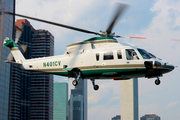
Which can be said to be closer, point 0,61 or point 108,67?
point 108,67

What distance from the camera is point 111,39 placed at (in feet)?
130

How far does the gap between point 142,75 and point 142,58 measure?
7.43 ft

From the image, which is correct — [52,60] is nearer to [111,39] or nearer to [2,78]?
[111,39]

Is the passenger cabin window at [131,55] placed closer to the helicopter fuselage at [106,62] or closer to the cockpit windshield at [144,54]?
the helicopter fuselage at [106,62]

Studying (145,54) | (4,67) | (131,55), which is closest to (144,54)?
(145,54)

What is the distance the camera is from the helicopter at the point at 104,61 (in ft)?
121

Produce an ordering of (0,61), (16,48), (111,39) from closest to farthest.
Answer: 1. (111,39)
2. (16,48)
3. (0,61)

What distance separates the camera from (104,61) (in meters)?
38.2

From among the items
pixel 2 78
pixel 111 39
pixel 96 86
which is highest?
pixel 2 78

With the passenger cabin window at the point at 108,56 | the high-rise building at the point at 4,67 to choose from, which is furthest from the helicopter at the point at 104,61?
the high-rise building at the point at 4,67

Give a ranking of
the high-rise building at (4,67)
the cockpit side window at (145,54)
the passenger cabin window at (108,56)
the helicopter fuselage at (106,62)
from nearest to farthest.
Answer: the helicopter fuselage at (106,62) < the cockpit side window at (145,54) < the passenger cabin window at (108,56) < the high-rise building at (4,67)

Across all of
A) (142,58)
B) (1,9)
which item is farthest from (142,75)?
(1,9)

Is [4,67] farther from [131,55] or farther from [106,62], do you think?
[131,55]

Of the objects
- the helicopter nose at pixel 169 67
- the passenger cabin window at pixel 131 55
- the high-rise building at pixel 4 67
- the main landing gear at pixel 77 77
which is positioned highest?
the high-rise building at pixel 4 67
